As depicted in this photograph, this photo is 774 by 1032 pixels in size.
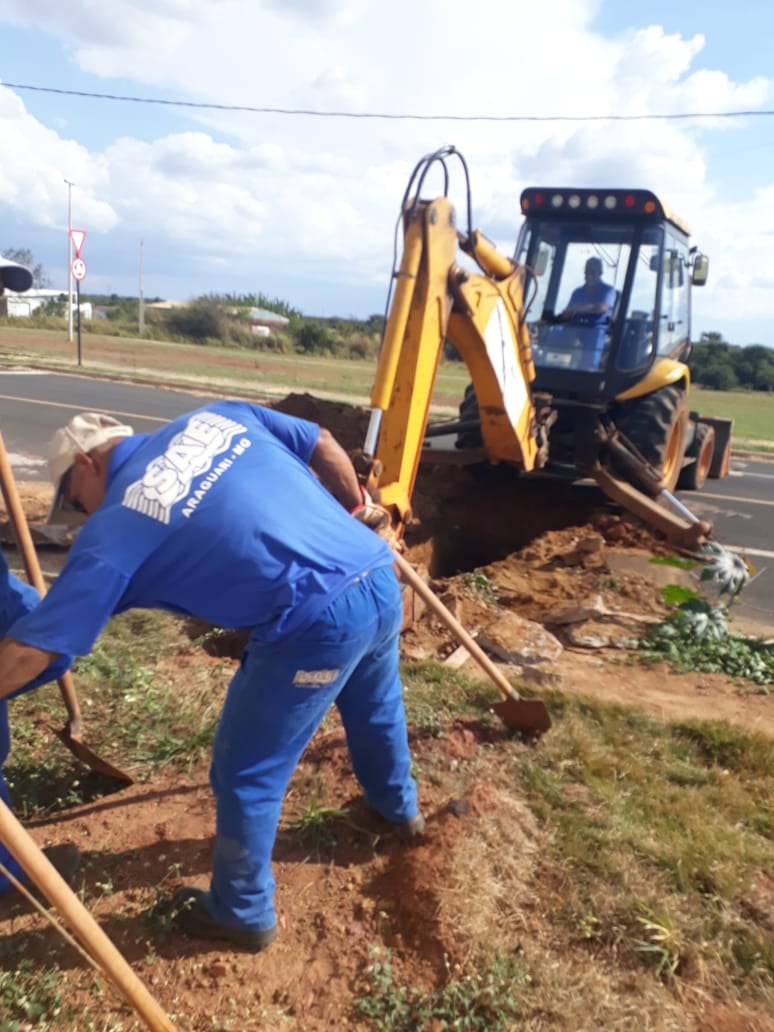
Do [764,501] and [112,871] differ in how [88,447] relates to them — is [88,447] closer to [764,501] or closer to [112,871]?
[112,871]

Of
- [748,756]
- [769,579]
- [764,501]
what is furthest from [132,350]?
[748,756]

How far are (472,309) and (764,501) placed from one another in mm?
6491

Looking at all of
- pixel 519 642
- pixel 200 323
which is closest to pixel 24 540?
pixel 519 642

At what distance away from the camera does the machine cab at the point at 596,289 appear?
7922mm

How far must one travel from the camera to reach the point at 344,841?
333 centimetres

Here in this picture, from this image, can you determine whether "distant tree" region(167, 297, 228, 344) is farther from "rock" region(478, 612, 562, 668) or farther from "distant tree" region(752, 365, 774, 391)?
"rock" region(478, 612, 562, 668)

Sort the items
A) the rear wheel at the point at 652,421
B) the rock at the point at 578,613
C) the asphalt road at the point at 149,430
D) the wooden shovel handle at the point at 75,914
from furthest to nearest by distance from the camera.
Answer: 1. the asphalt road at the point at 149,430
2. the rear wheel at the point at 652,421
3. the rock at the point at 578,613
4. the wooden shovel handle at the point at 75,914

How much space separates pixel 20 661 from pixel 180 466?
0.62 metres

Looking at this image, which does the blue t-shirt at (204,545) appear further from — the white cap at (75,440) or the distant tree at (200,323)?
the distant tree at (200,323)

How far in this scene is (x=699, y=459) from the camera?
10281 mm

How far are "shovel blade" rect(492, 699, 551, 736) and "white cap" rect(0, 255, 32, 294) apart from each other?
8.47ft

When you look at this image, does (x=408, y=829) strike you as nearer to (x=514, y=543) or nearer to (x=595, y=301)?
(x=514, y=543)

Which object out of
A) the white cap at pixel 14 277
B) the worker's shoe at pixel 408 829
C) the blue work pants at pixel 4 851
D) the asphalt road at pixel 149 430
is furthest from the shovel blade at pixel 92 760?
the asphalt road at pixel 149 430

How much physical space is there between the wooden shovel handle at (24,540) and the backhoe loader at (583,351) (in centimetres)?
267
